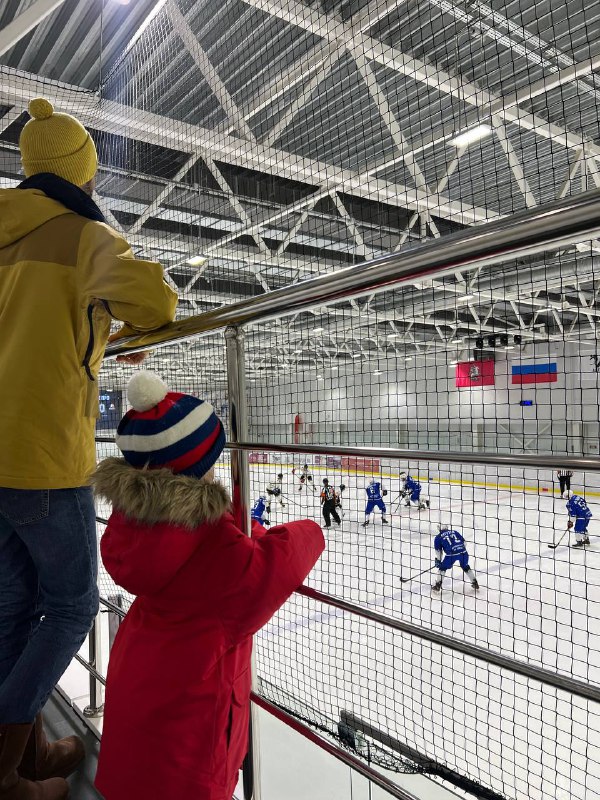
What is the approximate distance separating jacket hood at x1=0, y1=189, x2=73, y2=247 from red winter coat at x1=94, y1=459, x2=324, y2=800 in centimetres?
55

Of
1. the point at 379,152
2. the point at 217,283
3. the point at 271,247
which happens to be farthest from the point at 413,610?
the point at 217,283

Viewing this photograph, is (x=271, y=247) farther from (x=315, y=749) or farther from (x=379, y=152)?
(x=315, y=749)

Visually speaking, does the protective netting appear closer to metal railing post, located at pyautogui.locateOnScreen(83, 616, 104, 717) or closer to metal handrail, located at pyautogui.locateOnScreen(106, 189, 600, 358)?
metal handrail, located at pyautogui.locateOnScreen(106, 189, 600, 358)

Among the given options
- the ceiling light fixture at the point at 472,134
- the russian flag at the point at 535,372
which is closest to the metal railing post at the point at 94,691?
the russian flag at the point at 535,372

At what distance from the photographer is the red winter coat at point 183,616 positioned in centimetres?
86

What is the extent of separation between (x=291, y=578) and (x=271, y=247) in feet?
35.8

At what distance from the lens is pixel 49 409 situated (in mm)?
1046

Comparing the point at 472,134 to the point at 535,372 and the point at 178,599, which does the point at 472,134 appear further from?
the point at 178,599

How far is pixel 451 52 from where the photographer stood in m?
4.08

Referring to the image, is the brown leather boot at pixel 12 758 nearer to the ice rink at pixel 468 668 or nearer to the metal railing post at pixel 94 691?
the metal railing post at pixel 94 691

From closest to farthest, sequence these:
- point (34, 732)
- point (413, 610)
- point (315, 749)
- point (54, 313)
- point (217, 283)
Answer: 1. point (54, 313)
2. point (34, 732)
3. point (315, 749)
4. point (413, 610)
5. point (217, 283)

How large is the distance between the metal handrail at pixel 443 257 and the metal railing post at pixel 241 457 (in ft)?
0.18

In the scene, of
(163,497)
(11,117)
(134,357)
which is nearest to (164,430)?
(163,497)

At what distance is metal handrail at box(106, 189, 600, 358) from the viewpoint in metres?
0.64
